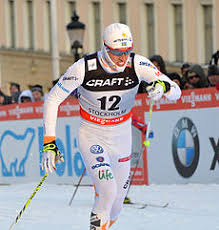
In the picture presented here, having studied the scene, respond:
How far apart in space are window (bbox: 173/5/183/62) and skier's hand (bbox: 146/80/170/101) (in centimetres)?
1987

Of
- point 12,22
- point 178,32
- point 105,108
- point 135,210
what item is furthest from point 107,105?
point 12,22

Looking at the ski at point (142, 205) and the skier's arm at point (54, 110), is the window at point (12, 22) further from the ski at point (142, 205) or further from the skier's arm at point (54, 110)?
the skier's arm at point (54, 110)

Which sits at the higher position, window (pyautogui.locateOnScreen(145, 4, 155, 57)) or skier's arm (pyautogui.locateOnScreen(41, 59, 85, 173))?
window (pyautogui.locateOnScreen(145, 4, 155, 57))

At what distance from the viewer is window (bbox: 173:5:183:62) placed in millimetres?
27969

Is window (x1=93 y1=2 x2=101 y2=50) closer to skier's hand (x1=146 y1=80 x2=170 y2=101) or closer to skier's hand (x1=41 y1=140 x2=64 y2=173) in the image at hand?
skier's hand (x1=146 y1=80 x2=170 y2=101)

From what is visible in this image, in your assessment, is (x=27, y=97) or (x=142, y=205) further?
(x=27, y=97)

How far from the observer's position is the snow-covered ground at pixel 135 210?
9676mm

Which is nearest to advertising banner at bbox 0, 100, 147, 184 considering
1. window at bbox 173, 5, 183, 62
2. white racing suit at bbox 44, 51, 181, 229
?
white racing suit at bbox 44, 51, 181, 229

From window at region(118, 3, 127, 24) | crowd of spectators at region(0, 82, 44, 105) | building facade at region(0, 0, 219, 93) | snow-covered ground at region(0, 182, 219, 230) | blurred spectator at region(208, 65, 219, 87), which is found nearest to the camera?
snow-covered ground at region(0, 182, 219, 230)

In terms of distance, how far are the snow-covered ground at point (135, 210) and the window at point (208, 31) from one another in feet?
43.8

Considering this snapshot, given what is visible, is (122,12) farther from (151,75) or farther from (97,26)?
(151,75)

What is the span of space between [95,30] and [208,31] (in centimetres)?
682

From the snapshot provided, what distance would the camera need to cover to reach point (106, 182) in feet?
Answer: 26.2

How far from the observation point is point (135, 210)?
1085 centimetres
